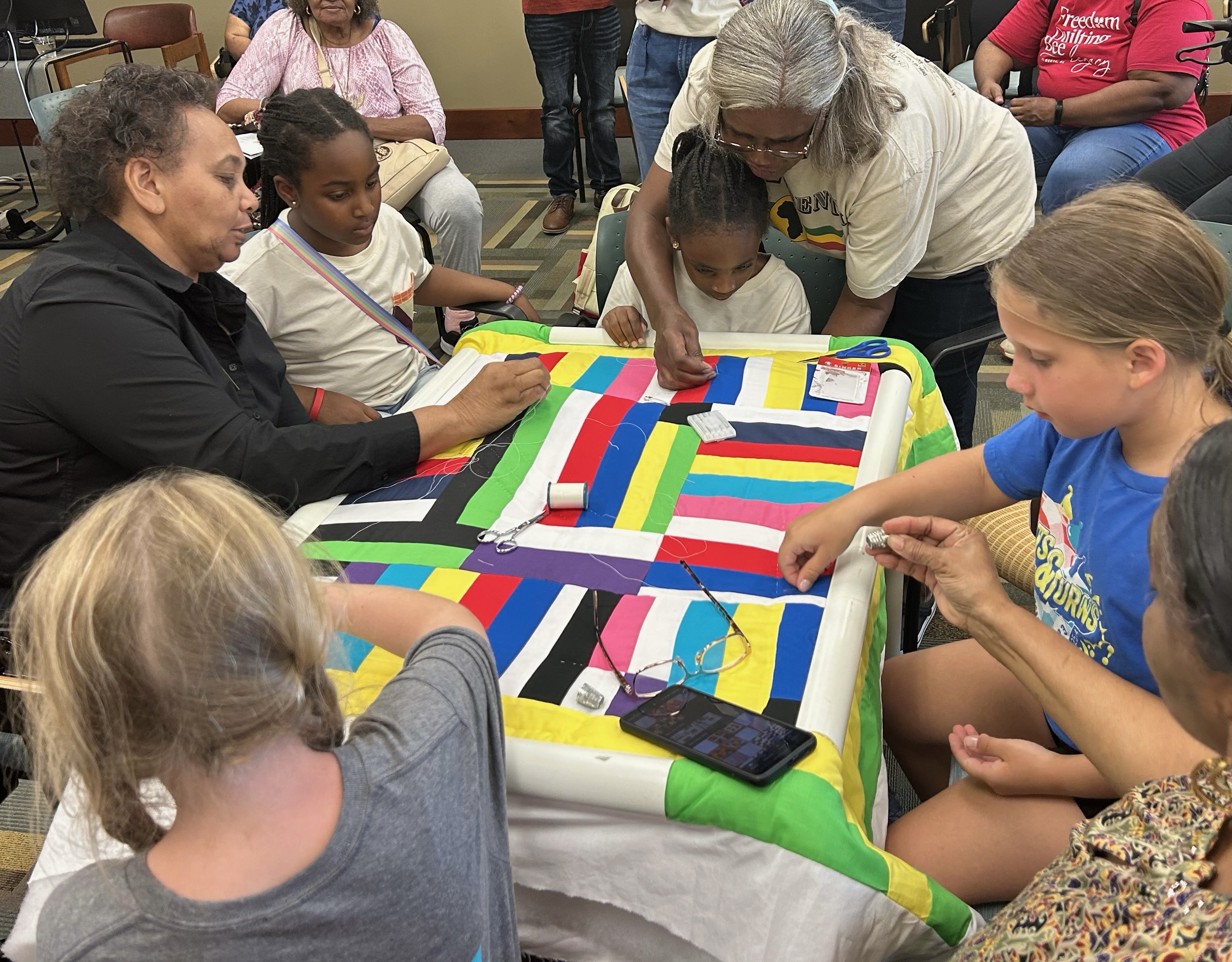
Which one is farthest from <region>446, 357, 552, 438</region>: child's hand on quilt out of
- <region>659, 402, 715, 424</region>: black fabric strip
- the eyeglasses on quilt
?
the eyeglasses on quilt

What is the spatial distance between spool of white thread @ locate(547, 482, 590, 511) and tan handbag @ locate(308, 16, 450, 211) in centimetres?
213

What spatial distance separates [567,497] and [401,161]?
91.6 inches

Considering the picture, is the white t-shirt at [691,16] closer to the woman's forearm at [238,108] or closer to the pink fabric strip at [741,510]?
the woman's forearm at [238,108]

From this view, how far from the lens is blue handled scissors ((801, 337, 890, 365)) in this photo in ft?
6.07

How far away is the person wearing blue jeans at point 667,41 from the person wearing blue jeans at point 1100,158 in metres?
0.57

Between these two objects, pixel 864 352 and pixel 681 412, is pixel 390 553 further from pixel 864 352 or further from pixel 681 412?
pixel 864 352

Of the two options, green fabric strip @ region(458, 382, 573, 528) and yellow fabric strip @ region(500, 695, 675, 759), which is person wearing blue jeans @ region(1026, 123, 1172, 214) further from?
yellow fabric strip @ region(500, 695, 675, 759)

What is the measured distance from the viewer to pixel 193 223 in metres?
1.63

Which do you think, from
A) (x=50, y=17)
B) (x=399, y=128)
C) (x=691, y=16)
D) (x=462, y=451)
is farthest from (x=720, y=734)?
(x=50, y=17)

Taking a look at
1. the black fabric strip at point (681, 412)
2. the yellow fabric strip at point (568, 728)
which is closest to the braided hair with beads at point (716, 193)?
the black fabric strip at point (681, 412)

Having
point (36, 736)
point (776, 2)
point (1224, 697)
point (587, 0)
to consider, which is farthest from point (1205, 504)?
point (587, 0)

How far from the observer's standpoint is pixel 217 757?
2.47 feet

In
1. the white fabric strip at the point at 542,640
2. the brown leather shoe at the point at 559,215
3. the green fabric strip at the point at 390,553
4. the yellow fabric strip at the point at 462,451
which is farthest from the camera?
the brown leather shoe at the point at 559,215

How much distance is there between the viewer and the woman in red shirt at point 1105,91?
2887 millimetres
